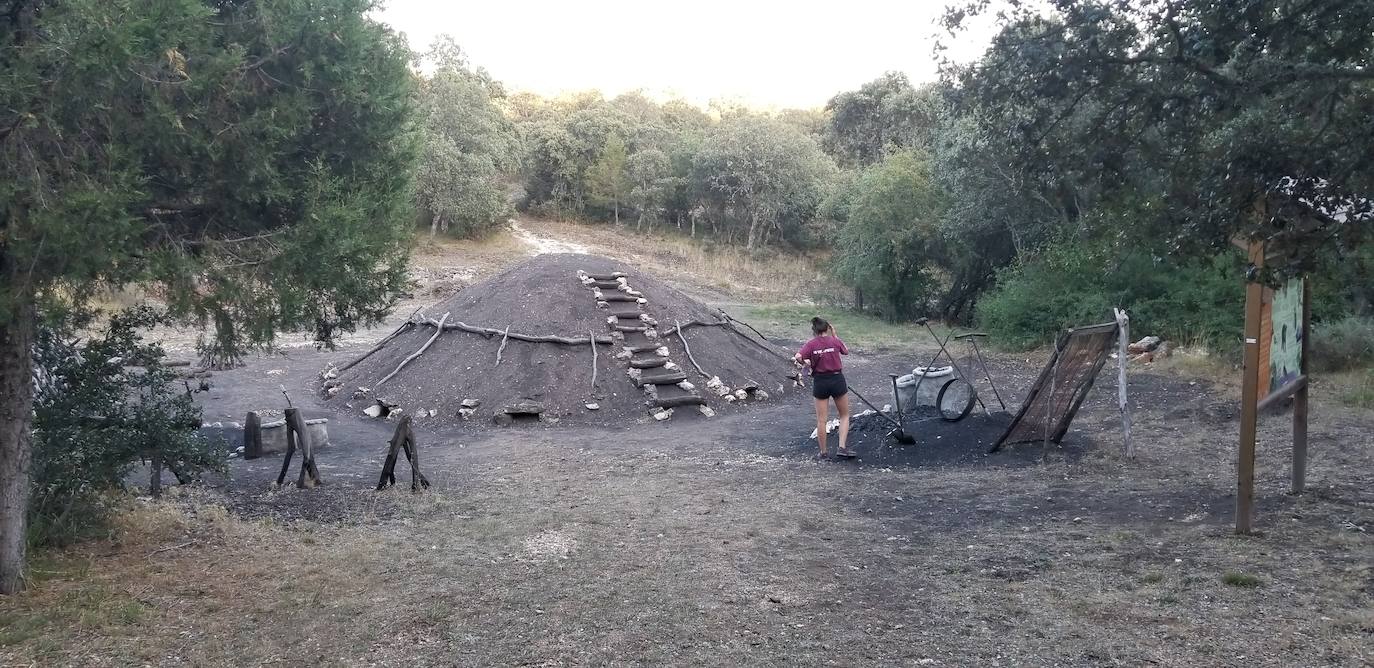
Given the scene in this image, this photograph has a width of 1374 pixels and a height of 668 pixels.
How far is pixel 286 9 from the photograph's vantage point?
16.8 feet

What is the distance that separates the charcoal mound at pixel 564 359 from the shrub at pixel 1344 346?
306 inches

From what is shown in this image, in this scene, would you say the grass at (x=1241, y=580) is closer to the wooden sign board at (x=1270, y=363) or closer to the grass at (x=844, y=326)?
the wooden sign board at (x=1270, y=363)

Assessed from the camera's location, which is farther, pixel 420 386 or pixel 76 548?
pixel 420 386

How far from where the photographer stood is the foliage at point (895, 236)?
26.1m

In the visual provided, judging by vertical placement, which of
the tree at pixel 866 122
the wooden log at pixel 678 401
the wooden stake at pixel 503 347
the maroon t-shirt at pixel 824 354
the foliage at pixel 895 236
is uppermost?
the tree at pixel 866 122

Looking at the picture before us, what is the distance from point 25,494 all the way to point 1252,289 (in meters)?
7.21

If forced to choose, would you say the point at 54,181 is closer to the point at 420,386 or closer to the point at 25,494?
the point at 25,494

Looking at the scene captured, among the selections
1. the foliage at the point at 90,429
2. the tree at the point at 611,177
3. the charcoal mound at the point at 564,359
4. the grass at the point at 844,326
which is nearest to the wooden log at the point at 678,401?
the charcoal mound at the point at 564,359

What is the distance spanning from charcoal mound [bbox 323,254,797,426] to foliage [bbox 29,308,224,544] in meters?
6.89

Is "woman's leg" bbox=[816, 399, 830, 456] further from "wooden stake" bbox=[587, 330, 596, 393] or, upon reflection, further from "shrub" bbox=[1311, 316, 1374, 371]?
"shrub" bbox=[1311, 316, 1374, 371]

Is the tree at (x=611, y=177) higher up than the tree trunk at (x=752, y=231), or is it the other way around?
the tree at (x=611, y=177)

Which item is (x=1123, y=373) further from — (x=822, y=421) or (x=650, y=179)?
(x=650, y=179)

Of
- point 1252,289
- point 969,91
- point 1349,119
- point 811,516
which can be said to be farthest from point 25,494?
point 1349,119

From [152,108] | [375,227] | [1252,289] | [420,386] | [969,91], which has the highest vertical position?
[969,91]
